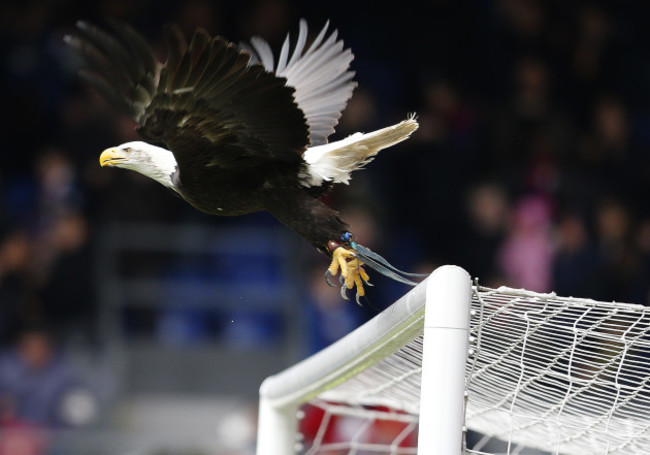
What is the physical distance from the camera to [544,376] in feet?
8.45

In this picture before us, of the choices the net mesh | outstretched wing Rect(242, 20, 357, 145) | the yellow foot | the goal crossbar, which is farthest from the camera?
outstretched wing Rect(242, 20, 357, 145)

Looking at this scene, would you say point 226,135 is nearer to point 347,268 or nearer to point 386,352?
point 347,268

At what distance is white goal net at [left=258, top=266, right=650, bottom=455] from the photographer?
196cm

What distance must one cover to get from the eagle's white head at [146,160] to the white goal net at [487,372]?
714 mm

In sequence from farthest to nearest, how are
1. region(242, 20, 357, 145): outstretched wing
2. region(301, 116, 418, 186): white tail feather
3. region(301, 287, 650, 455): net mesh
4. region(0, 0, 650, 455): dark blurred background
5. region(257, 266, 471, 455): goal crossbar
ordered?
1. region(0, 0, 650, 455): dark blurred background
2. region(242, 20, 357, 145): outstretched wing
3. region(301, 116, 418, 186): white tail feather
4. region(301, 287, 650, 455): net mesh
5. region(257, 266, 471, 455): goal crossbar

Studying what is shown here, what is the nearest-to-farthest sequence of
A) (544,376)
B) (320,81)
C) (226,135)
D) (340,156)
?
1. (544,376)
2. (226,135)
3. (340,156)
4. (320,81)

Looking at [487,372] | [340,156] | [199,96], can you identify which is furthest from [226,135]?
[487,372]

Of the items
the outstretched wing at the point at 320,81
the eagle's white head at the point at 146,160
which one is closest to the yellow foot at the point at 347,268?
the eagle's white head at the point at 146,160

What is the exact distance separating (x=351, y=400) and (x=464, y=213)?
10.2 feet

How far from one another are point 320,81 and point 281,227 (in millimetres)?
2900

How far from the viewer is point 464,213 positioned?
19.8 ft

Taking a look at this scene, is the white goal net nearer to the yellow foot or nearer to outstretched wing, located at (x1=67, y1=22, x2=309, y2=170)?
the yellow foot

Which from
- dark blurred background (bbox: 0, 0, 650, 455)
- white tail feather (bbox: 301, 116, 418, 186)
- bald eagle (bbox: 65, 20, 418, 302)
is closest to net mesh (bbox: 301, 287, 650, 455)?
bald eagle (bbox: 65, 20, 418, 302)

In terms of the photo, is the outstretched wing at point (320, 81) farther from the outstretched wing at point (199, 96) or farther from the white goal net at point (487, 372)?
the white goal net at point (487, 372)
